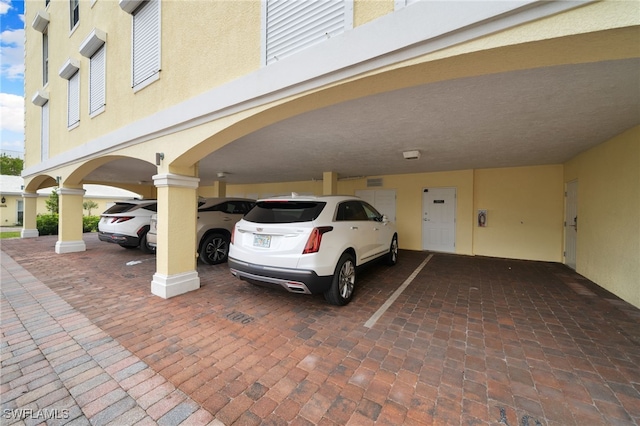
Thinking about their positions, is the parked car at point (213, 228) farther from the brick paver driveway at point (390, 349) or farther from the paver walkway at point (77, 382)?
the paver walkway at point (77, 382)

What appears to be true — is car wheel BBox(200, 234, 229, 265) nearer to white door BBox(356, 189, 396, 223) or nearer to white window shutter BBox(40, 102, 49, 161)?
white door BBox(356, 189, 396, 223)

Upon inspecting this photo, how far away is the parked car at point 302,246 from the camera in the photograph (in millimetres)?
3355

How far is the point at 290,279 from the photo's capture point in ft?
11.0

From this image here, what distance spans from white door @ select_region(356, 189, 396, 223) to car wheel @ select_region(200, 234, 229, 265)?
5.61 metres

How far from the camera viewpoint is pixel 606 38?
155 cm

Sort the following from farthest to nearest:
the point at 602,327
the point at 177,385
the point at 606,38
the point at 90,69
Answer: the point at 90,69 → the point at 602,327 → the point at 177,385 → the point at 606,38

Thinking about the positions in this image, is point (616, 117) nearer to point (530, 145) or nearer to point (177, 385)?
point (530, 145)

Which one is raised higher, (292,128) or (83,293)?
(292,128)

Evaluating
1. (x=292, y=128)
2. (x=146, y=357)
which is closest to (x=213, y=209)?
(x=292, y=128)

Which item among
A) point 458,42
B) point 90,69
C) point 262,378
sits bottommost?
point 262,378

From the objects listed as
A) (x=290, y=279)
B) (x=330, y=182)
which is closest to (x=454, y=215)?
(x=330, y=182)

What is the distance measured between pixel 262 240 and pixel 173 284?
185cm

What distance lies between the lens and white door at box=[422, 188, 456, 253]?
826cm

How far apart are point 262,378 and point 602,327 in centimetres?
422
